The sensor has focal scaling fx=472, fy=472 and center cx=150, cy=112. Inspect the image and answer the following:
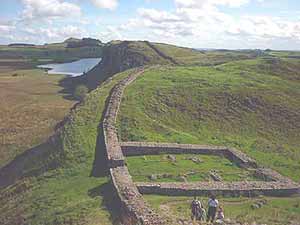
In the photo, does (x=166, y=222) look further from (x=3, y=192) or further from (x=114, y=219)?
(x=3, y=192)

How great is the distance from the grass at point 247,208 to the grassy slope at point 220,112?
729cm

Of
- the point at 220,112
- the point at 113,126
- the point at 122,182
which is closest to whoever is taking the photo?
the point at 122,182

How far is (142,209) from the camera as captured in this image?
73.3 ft

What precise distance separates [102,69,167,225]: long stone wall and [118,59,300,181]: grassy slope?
1254mm

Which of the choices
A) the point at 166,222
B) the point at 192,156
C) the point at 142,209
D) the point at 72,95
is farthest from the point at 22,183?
the point at 72,95

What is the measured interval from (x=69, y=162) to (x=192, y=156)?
31.5 feet

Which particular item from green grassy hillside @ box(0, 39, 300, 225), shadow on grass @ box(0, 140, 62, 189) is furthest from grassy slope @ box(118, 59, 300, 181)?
shadow on grass @ box(0, 140, 62, 189)

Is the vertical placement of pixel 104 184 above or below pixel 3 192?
above

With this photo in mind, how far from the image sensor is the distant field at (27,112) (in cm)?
5444

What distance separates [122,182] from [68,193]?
14.7 feet

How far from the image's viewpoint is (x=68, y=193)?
99.8ft

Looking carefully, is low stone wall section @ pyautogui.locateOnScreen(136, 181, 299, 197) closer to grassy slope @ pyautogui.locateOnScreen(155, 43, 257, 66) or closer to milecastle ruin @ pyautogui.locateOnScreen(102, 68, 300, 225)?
milecastle ruin @ pyautogui.locateOnScreen(102, 68, 300, 225)

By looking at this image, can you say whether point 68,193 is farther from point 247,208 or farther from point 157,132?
point 157,132

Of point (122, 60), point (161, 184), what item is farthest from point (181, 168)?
point (122, 60)
